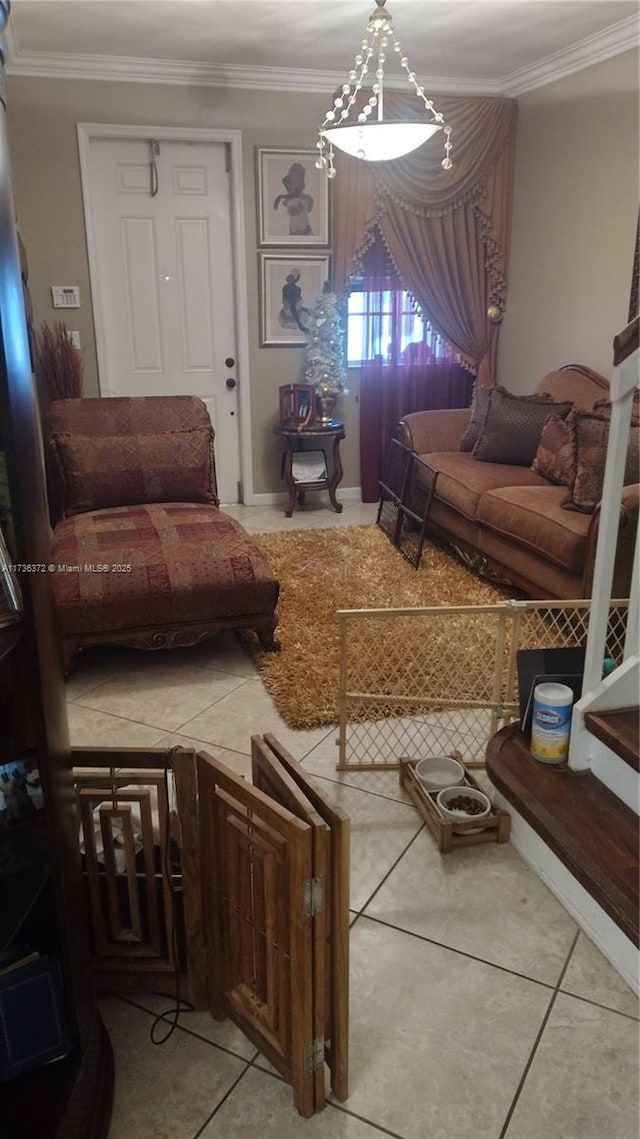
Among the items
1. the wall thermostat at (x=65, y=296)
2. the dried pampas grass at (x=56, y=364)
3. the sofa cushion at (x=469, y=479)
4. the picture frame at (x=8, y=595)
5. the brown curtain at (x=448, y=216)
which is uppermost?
the brown curtain at (x=448, y=216)

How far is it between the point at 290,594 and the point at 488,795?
167cm

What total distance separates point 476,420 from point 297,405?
1.17 meters

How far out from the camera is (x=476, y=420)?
4.66 metres

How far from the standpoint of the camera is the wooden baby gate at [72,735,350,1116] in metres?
1.30

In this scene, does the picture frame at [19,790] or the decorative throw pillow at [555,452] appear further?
the decorative throw pillow at [555,452]

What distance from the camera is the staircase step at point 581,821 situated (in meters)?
1.62

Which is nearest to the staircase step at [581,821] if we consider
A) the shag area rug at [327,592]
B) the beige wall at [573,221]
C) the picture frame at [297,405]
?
the shag area rug at [327,592]

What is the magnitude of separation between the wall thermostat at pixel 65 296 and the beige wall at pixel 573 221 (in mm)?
2760

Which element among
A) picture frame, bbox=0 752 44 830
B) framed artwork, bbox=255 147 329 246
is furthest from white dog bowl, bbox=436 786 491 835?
framed artwork, bbox=255 147 329 246

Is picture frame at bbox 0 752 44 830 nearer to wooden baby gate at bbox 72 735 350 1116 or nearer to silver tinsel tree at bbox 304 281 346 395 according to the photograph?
wooden baby gate at bbox 72 735 350 1116

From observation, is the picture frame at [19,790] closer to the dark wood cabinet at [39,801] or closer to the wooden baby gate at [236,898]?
the dark wood cabinet at [39,801]

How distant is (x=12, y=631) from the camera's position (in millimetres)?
1187

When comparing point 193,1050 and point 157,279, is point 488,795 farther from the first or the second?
point 157,279

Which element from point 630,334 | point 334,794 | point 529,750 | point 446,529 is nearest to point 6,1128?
point 334,794
